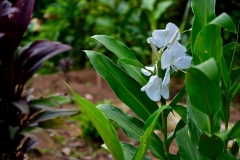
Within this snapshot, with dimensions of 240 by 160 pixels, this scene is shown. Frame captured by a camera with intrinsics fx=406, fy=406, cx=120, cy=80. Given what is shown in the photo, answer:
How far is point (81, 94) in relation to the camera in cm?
370

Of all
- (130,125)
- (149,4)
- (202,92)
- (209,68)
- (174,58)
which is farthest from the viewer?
(149,4)

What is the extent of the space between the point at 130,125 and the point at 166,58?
1.02 ft

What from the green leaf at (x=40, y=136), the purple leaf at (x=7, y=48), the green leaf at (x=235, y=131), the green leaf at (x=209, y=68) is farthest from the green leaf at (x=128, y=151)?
the purple leaf at (x=7, y=48)

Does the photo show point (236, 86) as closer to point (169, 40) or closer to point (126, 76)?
point (169, 40)

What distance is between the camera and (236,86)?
119 cm

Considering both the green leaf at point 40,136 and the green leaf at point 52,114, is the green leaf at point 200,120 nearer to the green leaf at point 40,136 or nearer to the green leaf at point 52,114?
the green leaf at point 40,136

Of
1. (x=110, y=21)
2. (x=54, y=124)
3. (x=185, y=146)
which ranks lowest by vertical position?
(x=110, y=21)

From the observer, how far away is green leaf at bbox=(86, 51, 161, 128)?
1.28 metres

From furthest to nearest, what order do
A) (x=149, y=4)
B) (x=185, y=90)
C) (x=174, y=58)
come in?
(x=149, y=4)
(x=185, y=90)
(x=174, y=58)

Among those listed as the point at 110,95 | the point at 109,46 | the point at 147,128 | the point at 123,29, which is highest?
the point at 109,46

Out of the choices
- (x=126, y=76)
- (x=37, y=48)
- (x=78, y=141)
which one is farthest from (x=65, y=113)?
(x=126, y=76)

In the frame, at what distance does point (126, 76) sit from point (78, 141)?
5.50 ft

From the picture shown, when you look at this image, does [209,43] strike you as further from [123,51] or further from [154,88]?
[123,51]

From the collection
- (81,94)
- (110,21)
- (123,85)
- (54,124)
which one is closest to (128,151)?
(123,85)
